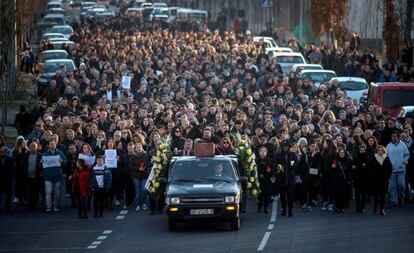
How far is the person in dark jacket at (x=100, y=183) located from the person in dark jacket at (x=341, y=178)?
446cm

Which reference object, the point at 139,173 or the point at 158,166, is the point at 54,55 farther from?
the point at 158,166

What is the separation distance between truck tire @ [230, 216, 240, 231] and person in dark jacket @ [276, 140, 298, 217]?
8.44 ft

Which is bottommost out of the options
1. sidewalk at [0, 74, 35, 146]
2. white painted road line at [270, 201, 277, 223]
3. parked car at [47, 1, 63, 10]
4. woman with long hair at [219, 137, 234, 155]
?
sidewalk at [0, 74, 35, 146]

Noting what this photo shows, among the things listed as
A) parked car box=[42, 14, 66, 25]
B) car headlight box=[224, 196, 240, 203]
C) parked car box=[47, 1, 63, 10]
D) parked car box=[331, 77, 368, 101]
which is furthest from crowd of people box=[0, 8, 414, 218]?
parked car box=[47, 1, 63, 10]

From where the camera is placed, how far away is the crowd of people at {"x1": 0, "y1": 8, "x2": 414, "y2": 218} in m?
32.4

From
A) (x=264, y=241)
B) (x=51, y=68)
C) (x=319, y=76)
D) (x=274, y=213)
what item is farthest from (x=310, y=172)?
(x=51, y=68)

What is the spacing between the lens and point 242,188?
30.3 meters

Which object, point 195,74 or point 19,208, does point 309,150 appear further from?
point 195,74

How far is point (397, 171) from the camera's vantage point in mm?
33281

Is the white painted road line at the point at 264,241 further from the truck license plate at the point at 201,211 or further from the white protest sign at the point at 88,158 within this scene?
the white protest sign at the point at 88,158

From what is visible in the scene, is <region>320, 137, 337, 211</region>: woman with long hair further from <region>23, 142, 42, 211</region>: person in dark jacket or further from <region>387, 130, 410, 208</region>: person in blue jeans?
<region>23, 142, 42, 211</region>: person in dark jacket

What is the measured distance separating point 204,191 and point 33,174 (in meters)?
5.63

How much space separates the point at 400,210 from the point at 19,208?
307 inches

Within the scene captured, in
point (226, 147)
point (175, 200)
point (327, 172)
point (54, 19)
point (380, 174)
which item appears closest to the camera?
point (175, 200)
